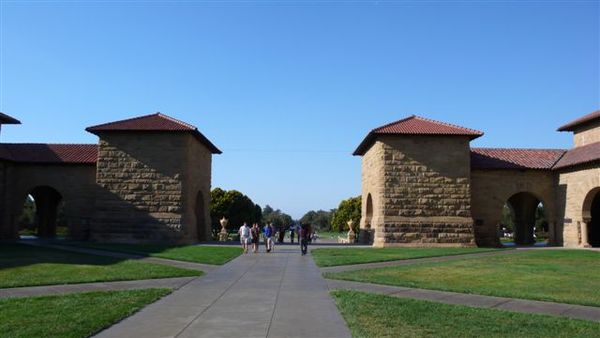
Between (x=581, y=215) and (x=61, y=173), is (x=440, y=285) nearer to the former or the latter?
(x=581, y=215)

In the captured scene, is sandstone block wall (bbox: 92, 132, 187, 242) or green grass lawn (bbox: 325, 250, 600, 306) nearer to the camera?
green grass lawn (bbox: 325, 250, 600, 306)

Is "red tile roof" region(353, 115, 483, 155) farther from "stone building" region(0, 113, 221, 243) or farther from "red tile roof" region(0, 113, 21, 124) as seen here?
"red tile roof" region(0, 113, 21, 124)

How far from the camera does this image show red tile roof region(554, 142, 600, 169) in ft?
87.7

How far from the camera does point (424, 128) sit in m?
29.1

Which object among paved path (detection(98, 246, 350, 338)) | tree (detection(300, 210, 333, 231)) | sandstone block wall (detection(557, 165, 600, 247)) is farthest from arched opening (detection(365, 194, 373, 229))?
tree (detection(300, 210, 333, 231))

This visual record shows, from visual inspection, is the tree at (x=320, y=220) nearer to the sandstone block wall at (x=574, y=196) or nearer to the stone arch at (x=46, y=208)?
the stone arch at (x=46, y=208)

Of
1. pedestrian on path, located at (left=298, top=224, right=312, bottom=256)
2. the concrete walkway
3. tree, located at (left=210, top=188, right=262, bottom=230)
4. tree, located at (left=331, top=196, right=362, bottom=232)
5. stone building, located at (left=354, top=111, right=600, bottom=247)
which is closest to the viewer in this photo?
the concrete walkway

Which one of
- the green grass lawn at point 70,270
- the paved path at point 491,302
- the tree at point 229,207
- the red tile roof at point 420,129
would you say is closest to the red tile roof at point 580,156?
the red tile roof at point 420,129

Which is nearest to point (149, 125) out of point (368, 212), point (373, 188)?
point (373, 188)

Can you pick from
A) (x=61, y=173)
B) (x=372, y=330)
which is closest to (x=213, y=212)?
→ (x=61, y=173)

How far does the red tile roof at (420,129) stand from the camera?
28578 millimetres

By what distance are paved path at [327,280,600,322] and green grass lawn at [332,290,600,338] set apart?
56 cm

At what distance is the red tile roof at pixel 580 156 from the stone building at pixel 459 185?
7 cm

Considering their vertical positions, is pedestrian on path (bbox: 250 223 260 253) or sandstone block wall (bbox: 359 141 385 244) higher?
sandstone block wall (bbox: 359 141 385 244)
